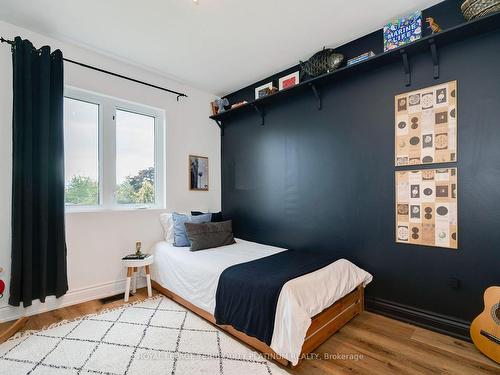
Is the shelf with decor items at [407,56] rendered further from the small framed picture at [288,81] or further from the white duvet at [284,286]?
the white duvet at [284,286]

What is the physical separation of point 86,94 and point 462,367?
399 cm

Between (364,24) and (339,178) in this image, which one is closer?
(364,24)

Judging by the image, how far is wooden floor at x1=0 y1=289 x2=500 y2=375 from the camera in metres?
1.63

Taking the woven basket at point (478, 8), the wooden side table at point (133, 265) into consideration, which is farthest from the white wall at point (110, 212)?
the woven basket at point (478, 8)

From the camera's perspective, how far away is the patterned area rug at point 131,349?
64.8 inches

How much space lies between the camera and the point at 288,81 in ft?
9.87

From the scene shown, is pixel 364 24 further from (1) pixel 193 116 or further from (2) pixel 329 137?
(1) pixel 193 116

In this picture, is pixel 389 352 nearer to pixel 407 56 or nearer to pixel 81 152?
pixel 407 56

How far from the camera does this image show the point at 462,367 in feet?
5.37

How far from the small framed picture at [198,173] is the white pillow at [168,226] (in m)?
0.57

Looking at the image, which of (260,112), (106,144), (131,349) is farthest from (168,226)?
(260,112)

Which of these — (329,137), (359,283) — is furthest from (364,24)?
(359,283)

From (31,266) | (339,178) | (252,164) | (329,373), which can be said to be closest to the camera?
(329,373)

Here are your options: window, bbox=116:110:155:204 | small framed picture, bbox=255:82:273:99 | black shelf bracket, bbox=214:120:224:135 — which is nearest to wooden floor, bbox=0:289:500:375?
window, bbox=116:110:155:204
